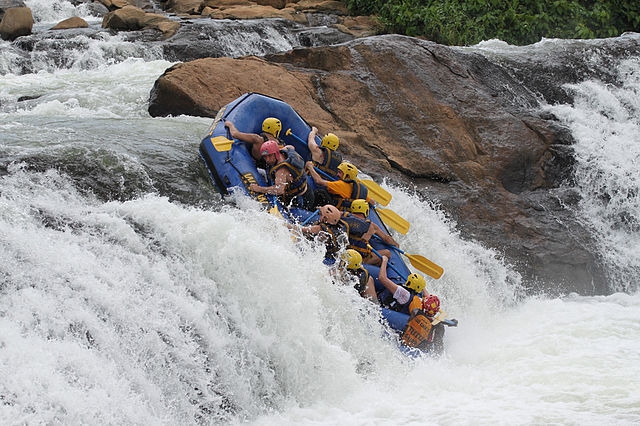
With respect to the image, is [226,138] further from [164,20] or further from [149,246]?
[164,20]

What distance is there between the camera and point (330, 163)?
7469 mm

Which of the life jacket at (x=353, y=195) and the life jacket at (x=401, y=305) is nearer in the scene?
the life jacket at (x=401, y=305)

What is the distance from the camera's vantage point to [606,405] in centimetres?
481

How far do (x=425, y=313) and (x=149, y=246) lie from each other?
2309 mm

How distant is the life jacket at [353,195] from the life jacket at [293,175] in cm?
41

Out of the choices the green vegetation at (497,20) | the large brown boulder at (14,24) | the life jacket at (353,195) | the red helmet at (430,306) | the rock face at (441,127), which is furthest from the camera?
the green vegetation at (497,20)

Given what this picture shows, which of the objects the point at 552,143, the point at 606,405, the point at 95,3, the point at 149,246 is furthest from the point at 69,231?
the point at 95,3

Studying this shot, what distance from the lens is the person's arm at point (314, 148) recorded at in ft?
24.7

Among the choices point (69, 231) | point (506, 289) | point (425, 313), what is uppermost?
point (69, 231)

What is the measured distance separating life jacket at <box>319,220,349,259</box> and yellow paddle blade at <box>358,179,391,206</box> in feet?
3.45

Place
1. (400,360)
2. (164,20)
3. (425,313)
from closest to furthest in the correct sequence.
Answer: (400,360) → (425,313) → (164,20)

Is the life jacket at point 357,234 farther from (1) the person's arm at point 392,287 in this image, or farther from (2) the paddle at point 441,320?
(2) the paddle at point 441,320

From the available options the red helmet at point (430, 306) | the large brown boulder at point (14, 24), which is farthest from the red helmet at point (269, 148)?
the large brown boulder at point (14, 24)

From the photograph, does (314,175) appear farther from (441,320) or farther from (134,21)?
(134,21)
